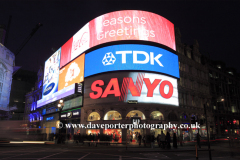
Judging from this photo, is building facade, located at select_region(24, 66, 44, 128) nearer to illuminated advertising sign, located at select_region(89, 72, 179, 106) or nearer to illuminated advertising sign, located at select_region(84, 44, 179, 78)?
illuminated advertising sign, located at select_region(84, 44, 179, 78)

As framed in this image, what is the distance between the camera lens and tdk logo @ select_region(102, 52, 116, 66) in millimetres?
38841

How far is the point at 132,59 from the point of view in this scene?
38.1 metres

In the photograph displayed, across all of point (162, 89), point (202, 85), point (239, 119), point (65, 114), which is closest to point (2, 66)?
point (65, 114)

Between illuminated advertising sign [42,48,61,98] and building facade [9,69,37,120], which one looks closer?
illuminated advertising sign [42,48,61,98]

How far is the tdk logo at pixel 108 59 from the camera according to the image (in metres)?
38.8

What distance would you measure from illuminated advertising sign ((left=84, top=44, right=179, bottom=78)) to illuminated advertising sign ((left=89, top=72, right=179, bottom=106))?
1.74 metres

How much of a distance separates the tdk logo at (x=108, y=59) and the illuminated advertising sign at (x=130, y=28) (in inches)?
131

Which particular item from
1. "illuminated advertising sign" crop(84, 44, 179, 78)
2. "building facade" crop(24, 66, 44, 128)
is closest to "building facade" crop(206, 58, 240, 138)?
"illuminated advertising sign" crop(84, 44, 179, 78)

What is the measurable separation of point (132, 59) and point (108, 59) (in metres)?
4.93

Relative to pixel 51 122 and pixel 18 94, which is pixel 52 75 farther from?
pixel 18 94

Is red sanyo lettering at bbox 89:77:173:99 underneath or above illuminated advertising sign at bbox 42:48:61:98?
underneath

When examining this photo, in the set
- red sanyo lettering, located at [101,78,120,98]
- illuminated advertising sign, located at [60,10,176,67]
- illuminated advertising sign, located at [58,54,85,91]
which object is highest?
illuminated advertising sign, located at [60,10,176,67]

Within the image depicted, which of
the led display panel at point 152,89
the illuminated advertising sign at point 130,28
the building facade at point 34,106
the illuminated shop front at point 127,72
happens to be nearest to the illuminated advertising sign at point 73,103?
the illuminated shop front at point 127,72

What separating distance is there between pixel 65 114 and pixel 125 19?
27.2 meters
